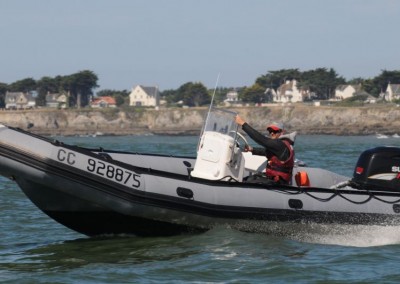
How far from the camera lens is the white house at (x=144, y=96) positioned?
142 m

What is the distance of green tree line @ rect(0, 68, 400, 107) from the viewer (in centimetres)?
12825

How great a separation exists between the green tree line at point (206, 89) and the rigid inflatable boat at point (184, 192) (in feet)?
376

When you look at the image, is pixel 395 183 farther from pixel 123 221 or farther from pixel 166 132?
pixel 166 132

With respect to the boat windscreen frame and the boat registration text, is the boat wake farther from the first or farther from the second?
the boat registration text

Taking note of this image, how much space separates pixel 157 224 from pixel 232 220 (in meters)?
0.86

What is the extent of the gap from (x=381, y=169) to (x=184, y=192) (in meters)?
2.74

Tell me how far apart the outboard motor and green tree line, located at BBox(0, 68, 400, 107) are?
114 meters

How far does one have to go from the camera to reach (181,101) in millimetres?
138750

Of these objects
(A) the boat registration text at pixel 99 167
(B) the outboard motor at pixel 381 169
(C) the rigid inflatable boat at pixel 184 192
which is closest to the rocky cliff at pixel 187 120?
(B) the outboard motor at pixel 381 169

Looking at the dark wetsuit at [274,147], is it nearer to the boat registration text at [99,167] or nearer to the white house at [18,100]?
the boat registration text at [99,167]

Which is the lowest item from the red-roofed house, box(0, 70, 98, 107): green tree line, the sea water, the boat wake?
the sea water

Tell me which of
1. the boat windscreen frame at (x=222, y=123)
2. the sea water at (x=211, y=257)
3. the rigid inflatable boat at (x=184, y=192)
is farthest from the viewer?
the boat windscreen frame at (x=222, y=123)

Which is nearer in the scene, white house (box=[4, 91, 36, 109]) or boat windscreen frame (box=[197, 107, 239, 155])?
boat windscreen frame (box=[197, 107, 239, 155])

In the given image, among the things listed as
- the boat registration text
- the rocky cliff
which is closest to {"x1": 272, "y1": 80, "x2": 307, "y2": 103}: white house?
the rocky cliff
